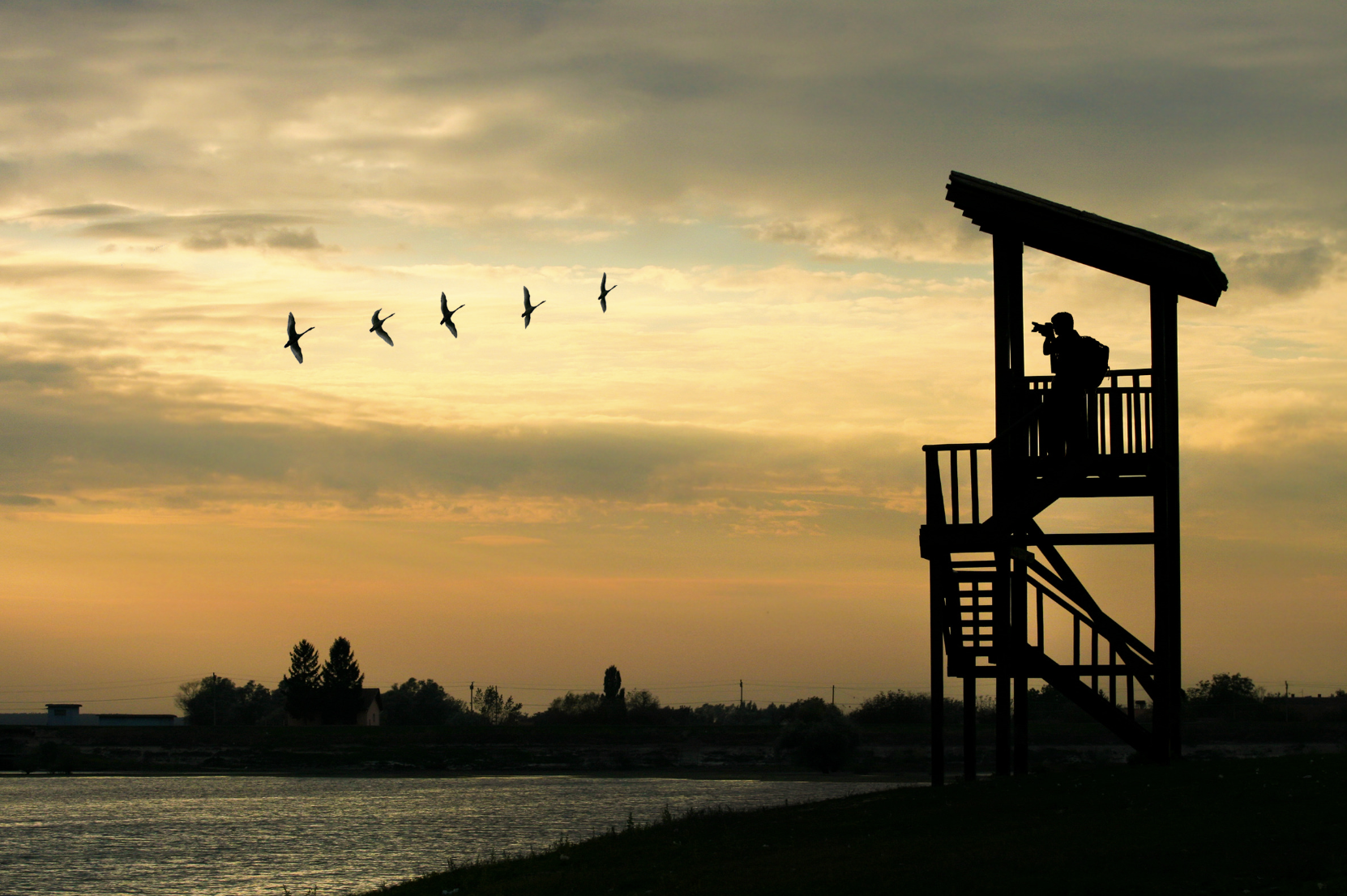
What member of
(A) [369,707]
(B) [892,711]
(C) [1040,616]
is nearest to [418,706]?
(A) [369,707]

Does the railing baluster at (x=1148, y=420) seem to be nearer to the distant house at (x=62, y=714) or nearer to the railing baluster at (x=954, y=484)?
the railing baluster at (x=954, y=484)

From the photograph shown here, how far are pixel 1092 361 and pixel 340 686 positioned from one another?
117742mm

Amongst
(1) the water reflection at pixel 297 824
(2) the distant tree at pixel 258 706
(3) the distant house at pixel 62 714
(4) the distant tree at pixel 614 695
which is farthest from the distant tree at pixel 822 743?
(3) the distant house at pixel 62 714

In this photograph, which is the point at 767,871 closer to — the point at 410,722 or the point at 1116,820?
the point at 1116,820

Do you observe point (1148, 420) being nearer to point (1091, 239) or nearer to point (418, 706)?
point (1091, 239)

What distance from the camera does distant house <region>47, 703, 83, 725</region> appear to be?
18362 centimetres

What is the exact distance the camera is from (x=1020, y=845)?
618 inches

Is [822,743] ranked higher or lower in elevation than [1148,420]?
lower

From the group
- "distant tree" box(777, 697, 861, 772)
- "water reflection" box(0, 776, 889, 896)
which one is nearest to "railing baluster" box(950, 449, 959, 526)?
"water reflection" box(0, 776, 889, 896)

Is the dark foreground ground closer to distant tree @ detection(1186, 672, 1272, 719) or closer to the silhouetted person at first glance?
the silhouetted person

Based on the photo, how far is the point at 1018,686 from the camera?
82.0ft

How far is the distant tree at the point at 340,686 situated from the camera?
12850cm

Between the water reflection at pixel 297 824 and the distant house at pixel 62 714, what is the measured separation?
109 meters

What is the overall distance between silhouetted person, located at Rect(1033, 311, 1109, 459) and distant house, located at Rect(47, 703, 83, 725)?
18692cm
